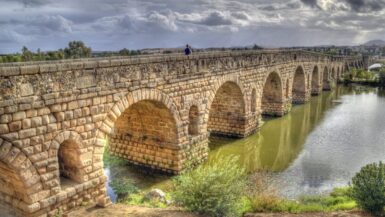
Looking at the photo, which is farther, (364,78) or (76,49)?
(364,78)

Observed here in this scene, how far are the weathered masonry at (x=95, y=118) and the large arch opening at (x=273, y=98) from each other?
6448 millimetres

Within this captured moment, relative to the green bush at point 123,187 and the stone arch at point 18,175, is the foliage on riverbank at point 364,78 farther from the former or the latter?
the stone arch at point 18,175

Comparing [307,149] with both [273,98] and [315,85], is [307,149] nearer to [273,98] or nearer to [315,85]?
[273,98]

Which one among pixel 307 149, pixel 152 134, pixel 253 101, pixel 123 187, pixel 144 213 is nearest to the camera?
pixel 144 213

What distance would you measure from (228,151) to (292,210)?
808cm

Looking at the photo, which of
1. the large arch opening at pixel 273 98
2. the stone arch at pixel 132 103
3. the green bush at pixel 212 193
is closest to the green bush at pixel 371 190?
the green bush at pixel 212 193

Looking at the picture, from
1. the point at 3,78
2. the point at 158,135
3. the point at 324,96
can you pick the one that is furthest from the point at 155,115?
the point at 324,96

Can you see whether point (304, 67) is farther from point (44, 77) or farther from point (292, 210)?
point (44, 77)

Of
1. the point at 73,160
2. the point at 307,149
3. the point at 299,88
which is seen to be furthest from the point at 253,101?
the point at 73,160

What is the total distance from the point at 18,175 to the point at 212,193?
14.4 feet

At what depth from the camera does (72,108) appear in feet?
29.7

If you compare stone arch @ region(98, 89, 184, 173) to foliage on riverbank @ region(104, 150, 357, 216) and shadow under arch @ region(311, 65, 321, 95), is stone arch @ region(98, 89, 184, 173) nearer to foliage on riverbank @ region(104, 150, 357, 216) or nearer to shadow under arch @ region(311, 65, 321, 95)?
foliage on riverbank @ region(104, 150, 357, 216)

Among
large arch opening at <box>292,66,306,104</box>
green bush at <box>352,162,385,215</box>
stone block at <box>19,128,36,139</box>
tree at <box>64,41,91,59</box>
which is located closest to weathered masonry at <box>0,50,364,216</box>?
stone block at <box>19,128,36,139</box>

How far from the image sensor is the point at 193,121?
48.9 ft
